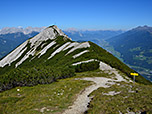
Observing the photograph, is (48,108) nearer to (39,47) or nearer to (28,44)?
(39,47)

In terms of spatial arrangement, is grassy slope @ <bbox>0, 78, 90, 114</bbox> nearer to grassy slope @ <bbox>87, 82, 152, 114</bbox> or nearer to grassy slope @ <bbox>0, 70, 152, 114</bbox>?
grassy slope @ <bbox>0, 70, 152, 114</bbox>

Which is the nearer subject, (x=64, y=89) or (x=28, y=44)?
(x=64, y=89)

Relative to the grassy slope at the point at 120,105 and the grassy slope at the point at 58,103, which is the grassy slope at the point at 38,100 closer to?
the grassy slope at the point at 58,103

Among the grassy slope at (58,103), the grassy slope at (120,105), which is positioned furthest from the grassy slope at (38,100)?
the grassy slope at (120,105)

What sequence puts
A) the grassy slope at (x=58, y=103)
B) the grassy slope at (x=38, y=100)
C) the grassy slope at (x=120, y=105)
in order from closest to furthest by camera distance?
1. the grassy slope at (x=120, y=105)
2. the grassy slope at (x=58, y=103)
3. the grassy slope at (x=38, y=100)

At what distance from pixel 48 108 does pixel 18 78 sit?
13372 millimetres

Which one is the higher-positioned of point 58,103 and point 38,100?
point 38,100

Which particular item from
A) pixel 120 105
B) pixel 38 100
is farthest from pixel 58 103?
pixel 120 105

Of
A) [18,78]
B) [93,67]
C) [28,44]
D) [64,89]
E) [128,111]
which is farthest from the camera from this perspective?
[28,44]

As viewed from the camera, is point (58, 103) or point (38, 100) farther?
point (38, 100)

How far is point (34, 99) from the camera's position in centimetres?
1939

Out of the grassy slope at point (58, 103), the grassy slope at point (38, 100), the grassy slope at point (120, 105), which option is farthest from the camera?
the grassy slope at point (38, 100)

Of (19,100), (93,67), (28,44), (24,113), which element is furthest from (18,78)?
(28,44)

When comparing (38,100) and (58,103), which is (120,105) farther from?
(38,100)
